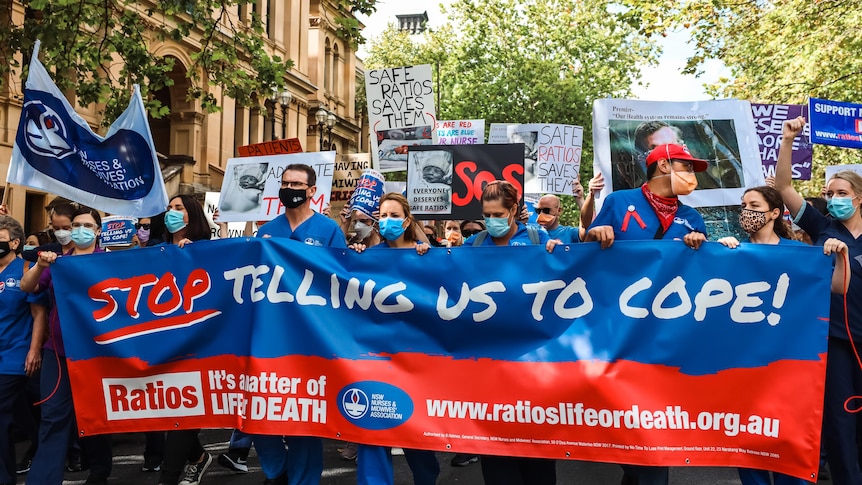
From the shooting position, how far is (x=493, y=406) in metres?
4.59

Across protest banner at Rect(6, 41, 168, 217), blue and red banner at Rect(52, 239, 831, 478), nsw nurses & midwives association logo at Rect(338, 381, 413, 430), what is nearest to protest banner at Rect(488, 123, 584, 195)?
protest banner at Rect(6, 41, 168, 217)

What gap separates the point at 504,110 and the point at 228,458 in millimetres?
27898

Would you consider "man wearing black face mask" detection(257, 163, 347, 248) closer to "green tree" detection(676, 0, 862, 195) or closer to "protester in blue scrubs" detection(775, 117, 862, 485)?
"protester in blue scrubs" detection(775, 117, 862, 485)

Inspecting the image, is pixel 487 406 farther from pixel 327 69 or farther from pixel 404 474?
pixel 327 69

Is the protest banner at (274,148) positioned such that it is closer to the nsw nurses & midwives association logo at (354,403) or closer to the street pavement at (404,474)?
the street pavement at (404,474)

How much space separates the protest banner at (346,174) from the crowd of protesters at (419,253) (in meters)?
5.82

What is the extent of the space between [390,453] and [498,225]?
1.44 metres

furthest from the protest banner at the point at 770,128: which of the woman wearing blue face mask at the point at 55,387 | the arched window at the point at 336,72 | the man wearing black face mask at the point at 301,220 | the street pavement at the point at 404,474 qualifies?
the arched window at the point at 336,72

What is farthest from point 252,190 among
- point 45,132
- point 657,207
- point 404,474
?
point 657,207

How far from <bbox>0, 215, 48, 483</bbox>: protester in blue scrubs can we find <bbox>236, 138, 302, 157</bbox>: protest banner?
14.2 feet

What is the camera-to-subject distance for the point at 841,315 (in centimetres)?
496

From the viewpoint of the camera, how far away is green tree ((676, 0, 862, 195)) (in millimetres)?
13719

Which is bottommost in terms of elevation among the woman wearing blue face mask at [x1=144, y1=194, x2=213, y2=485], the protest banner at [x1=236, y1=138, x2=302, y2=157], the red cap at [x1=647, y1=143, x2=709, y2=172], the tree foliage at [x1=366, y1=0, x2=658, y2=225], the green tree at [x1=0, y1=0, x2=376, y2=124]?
the woman wearing blue face mask at [x1=144, y1=194, x2=213, y2=485]

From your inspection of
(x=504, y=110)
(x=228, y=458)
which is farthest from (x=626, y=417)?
(x=504, y=110)
